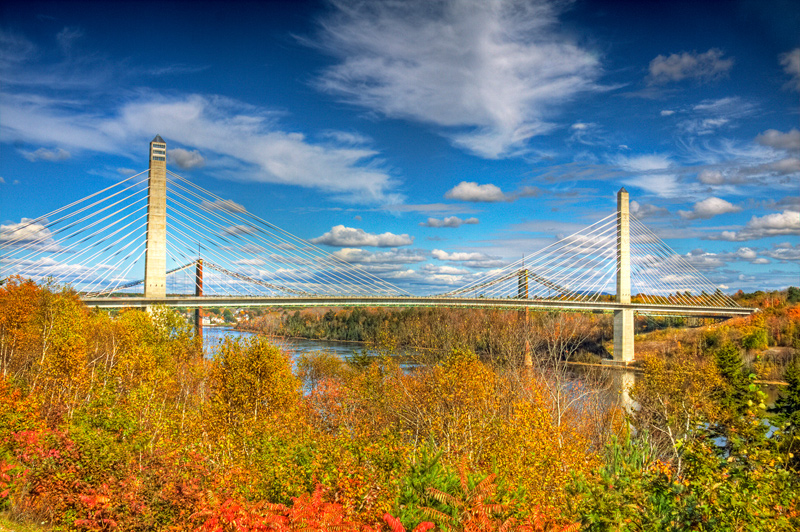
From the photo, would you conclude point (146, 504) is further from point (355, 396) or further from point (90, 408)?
point (355, 396)

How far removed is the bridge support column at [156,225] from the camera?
40.7 m

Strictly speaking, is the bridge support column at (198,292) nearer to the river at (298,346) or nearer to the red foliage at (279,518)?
the river at (298,346)

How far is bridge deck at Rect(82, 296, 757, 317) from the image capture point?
131 ft

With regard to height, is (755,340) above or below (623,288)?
below

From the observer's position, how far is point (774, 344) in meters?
61.9

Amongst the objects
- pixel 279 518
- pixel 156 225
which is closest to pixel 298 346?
pixel 156 225

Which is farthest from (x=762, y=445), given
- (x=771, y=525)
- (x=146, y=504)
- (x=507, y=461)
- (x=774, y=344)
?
(x=774, y=344)

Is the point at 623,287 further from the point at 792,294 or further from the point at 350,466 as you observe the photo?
the point at 350,466

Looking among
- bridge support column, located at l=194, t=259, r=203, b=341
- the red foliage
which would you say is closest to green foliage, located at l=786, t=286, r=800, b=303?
bridge support column, located at l=194, t=259, r=203, b=341

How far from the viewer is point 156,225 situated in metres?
42.0

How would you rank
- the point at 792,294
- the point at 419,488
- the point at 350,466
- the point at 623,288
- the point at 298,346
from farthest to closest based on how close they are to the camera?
the point at 792,294
the point at 298,346
the point at 623,288
the point at 350,466
the point at 419,488

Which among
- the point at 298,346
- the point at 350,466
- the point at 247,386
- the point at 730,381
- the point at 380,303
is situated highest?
the point at 380,303

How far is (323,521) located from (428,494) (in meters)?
1.61

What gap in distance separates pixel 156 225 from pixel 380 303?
22716 mm
